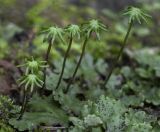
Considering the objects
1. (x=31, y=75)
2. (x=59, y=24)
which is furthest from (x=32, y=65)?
(x=59, y=24)

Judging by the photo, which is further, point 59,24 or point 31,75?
point 59,24

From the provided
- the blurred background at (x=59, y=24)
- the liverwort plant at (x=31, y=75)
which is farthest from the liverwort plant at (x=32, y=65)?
the blurred background at (x=59, y=24)

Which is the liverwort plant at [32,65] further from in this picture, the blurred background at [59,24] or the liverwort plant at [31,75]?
the blurred background at [59,24]

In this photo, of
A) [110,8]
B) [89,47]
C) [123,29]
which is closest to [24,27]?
[89,47]

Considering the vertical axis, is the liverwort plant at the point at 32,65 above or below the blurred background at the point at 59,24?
below

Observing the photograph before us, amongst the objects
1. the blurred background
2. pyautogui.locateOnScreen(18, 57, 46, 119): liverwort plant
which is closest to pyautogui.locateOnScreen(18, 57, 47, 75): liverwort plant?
pyautogui.locateOnScreen(18, 57, 46, 119): liverwort plant

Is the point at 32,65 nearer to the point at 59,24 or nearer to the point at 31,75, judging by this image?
the point at 31,75

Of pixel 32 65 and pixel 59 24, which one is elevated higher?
pixel 59 24

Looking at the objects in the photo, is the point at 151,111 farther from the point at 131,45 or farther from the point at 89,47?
the point at 131,45
